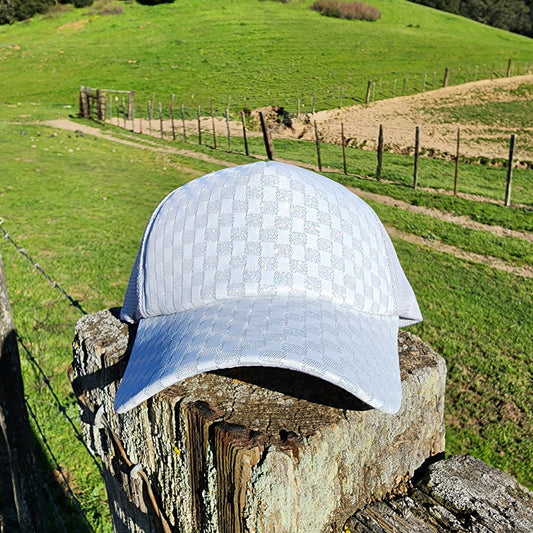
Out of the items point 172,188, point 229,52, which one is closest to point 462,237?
point 172,188

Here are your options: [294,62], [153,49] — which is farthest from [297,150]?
[153,49]

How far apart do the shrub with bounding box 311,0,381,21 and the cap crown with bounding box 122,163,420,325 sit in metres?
52.7

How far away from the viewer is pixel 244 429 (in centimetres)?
109

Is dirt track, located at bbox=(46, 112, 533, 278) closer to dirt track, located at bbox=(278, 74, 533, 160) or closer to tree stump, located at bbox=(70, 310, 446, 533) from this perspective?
dirt track, located at bbox=(278, 74, 533, 160)

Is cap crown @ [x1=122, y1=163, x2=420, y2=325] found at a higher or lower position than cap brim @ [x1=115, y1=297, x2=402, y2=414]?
higher

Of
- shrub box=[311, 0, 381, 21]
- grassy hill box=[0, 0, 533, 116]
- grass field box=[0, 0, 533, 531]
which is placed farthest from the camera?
shrub box=[311, 0, 381, 21]

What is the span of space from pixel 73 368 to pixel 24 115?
2665 centimetres

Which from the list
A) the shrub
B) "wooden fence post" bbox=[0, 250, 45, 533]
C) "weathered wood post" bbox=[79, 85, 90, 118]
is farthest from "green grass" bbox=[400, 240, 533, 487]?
the shrub

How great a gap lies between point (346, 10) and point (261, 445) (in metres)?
53.8

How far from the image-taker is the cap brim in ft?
3.52

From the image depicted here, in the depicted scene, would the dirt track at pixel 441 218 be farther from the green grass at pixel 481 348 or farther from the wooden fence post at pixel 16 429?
the wooden fence post at pixel 16 429

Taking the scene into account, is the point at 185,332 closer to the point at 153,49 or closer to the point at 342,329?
the point at 342,329

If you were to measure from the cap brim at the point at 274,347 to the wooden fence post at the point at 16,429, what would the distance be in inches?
44.2

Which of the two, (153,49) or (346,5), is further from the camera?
(346,5)
